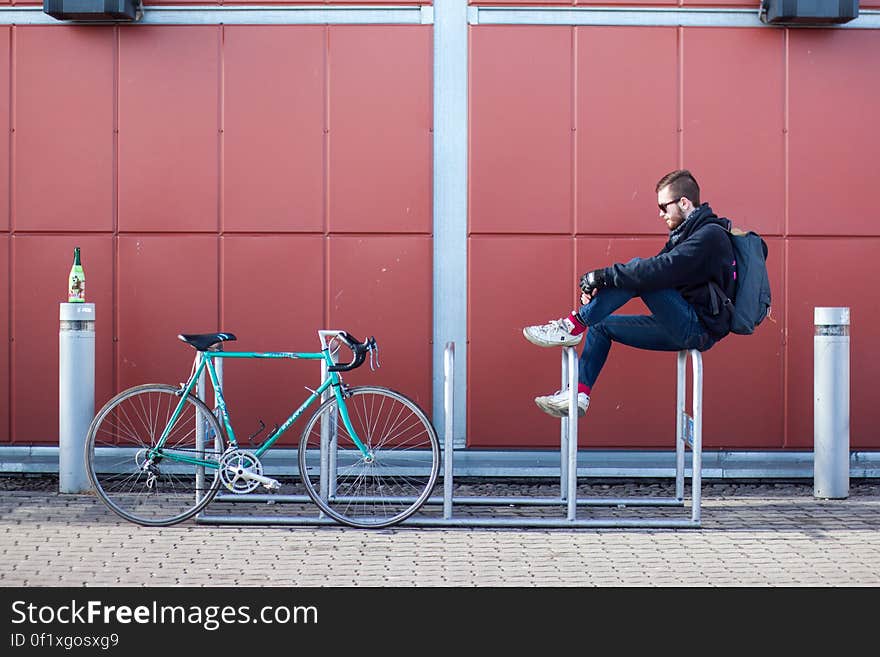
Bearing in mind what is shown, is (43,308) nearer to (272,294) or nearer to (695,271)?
(272,294)

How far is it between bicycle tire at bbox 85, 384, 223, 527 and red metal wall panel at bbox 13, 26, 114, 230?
2.51 m

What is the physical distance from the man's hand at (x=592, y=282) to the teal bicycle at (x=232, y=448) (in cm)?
121

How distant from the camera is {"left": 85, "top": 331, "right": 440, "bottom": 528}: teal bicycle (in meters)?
6.37

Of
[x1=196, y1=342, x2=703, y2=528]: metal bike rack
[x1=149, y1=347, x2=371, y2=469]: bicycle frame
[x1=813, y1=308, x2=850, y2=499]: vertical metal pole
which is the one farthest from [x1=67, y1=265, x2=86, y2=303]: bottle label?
[x1=813, y1=308, x2=850, y2=499]: vertical metal pole

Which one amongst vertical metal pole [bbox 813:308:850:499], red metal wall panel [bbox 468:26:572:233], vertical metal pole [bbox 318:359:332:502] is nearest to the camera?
vertical metal pole [bbox 318:359:332:502]

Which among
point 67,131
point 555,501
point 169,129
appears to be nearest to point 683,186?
point 555,501

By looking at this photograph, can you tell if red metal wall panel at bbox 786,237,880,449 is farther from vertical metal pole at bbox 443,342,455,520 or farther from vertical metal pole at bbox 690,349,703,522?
vertical metal pole at bbox 443,342,455,520

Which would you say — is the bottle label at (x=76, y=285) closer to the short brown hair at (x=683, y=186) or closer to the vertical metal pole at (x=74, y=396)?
the vertical metal pole at (x=74, y=396)

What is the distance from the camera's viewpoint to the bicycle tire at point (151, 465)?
6434 millimetres

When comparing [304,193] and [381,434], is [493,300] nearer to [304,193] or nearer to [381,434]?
[304,193]

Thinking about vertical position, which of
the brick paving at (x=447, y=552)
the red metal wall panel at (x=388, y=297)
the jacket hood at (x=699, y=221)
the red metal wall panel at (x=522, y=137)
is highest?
the red metal wall panel at (x=522, y=137)

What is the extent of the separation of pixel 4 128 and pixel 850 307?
6.74 meters

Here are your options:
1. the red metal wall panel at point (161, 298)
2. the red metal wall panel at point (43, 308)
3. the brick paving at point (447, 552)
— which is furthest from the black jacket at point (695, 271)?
the red metal wall panel at point (43, 308)
